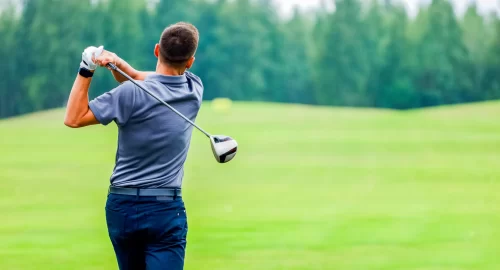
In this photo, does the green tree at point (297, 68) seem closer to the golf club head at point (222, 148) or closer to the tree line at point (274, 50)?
the tree line at point (274, 50)

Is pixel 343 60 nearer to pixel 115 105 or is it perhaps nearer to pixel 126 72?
pixel 126 72

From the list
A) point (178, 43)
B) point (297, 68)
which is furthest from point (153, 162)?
point (297, 68)

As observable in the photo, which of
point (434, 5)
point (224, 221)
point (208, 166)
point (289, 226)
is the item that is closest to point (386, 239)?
point (289, 226)

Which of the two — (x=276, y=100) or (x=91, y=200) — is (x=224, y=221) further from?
(x=276, y=100)

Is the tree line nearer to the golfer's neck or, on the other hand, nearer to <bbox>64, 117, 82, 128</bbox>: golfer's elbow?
the golfer's neck

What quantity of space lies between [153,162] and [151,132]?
15 cm

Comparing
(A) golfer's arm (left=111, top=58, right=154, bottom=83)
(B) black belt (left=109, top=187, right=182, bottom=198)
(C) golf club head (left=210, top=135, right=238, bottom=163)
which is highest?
(A) golfer's arm (left=111, top=58, right=154, bottom=83)

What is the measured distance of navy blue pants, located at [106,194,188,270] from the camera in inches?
167

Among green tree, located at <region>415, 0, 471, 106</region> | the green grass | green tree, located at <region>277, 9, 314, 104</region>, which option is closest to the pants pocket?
the green grass

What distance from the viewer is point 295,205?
13242 millimetres

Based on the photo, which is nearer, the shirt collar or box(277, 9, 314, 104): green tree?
the shirt collar

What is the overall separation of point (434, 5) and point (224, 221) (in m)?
84.3

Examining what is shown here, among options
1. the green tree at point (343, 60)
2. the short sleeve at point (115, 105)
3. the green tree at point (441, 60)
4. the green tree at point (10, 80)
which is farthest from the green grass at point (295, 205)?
the green tree at point (343, 60)

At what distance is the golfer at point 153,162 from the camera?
4.21 meters
